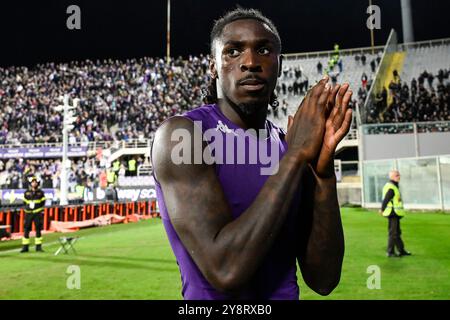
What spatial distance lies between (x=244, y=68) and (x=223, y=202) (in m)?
0.52

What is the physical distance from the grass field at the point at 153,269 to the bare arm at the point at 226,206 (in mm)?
4824

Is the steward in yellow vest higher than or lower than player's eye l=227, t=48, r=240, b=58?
lower

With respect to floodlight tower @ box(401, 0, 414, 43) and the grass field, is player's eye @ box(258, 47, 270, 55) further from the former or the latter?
floodlight tower @ box(401, 0, 414, 43)

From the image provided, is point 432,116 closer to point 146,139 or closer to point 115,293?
point 146,139

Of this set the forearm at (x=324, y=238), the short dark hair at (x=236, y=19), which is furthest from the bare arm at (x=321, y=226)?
the short dark hair at (x=236, y=19)

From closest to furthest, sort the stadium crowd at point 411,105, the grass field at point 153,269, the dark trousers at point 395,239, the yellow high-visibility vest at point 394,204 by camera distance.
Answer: the grass field at point 153,269, the dark trousers at point 395,239, the yellow high-visibility vest at point 394,204, the stadium crowd at point 411,105

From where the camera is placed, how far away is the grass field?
6.17 meters

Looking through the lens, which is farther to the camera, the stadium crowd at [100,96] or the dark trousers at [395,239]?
the stadium crowd at [100,96]

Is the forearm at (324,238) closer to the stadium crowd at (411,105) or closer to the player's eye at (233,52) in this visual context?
the player's eye at (233,52)

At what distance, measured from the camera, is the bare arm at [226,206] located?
4.40 feet

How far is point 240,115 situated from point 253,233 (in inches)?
22.3

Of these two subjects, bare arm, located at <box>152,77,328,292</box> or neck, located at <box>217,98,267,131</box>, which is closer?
bare arm, located at <box>152,77,328,292</box>

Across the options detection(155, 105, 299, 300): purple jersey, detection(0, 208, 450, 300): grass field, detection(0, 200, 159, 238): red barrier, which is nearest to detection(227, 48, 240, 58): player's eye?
detection(155, 105, 299, 300): purple jersey

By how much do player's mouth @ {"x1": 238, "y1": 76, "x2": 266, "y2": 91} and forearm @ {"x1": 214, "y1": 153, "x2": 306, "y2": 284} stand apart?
1.38ft
